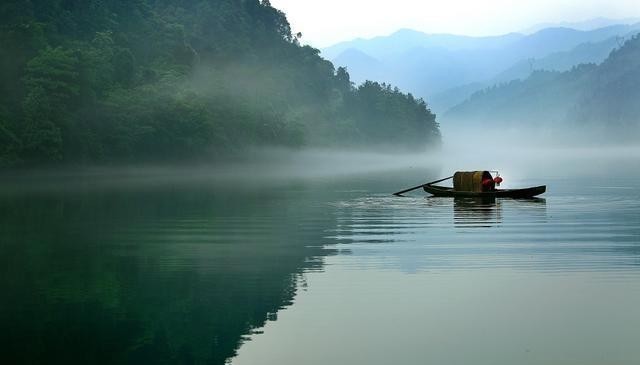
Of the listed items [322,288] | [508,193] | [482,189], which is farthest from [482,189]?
[322,288]

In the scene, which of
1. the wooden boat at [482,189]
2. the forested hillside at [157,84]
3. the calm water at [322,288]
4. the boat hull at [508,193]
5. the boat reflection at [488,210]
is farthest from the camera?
the forested hillside at [157,84]

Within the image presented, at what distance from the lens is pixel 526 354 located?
11812 millimetres

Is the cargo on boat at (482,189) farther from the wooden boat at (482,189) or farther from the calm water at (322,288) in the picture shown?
the calm water at (322,288)

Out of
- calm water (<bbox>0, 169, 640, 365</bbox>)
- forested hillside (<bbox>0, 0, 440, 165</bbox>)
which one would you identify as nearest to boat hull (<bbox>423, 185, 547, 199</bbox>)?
calm water (<bbox>0, 169, 640, 365</bbox>)

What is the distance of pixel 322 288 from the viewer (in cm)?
1642

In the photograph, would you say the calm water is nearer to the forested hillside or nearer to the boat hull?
the boat hull

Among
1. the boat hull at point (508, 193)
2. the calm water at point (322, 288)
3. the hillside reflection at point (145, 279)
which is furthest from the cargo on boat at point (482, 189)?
the hillside reflection at point (145, 279)

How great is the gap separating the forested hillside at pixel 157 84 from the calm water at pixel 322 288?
143 ft

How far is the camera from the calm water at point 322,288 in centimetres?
1227

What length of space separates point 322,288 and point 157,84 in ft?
271

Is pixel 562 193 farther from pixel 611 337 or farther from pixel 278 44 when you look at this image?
pixel 278 44

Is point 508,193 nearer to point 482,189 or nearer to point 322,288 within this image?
point 482,189

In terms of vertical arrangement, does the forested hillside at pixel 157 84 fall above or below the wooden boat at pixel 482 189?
above

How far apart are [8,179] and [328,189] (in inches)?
971
